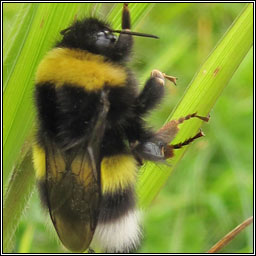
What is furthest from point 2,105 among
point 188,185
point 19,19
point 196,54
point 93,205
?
point 196,54

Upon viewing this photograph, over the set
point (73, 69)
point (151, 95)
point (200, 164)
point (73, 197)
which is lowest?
point (200, 164)

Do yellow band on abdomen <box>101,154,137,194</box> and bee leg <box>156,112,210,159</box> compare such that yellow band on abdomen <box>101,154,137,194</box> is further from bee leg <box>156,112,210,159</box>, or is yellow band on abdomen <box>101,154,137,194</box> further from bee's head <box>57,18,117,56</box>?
bee's head <box>57,18,117,56</box>

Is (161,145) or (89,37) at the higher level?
(89,37)

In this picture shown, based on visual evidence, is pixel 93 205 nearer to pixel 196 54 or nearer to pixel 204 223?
pixel 204 223

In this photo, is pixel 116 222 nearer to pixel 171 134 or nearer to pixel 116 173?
pixel 116 173

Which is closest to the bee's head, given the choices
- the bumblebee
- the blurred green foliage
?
the bumblebee

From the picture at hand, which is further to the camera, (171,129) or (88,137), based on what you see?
(171,129)

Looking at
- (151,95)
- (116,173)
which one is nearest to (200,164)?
(151,95)
